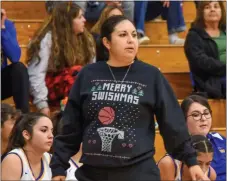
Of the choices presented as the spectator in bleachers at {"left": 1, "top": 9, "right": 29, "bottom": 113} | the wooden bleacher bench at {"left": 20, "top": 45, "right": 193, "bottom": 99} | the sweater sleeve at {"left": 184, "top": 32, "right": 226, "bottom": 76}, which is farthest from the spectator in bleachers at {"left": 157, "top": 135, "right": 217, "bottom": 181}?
the wooden bleacher bench at {"left": 20, "top": 45, "right": 193, "bottom": 99}

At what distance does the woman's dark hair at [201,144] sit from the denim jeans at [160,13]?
100 inches

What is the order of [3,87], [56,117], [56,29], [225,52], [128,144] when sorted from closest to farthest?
[128,144]
[56,117]
[3,87]
[56,29]
[225,52]

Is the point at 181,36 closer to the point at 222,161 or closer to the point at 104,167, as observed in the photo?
the point at 222,161

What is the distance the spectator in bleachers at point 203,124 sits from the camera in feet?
12.7

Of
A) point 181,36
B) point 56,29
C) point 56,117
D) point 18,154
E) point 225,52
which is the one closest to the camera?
point 18,154

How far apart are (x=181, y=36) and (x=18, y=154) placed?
3173 mm

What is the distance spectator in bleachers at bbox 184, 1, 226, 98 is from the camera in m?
5.26

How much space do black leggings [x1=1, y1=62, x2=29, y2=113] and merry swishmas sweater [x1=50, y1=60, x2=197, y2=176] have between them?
1.76m

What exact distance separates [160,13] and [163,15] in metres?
0.04

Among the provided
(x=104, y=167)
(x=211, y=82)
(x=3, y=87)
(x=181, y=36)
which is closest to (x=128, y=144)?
(x=104, y=167)

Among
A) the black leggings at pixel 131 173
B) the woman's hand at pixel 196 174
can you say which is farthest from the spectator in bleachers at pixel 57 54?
the woman's hand at pixel 196 174

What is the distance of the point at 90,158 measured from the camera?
282 cm

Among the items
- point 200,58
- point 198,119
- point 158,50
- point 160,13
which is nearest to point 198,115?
point 198,119

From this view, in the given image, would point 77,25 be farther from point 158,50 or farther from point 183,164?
point 183,164
